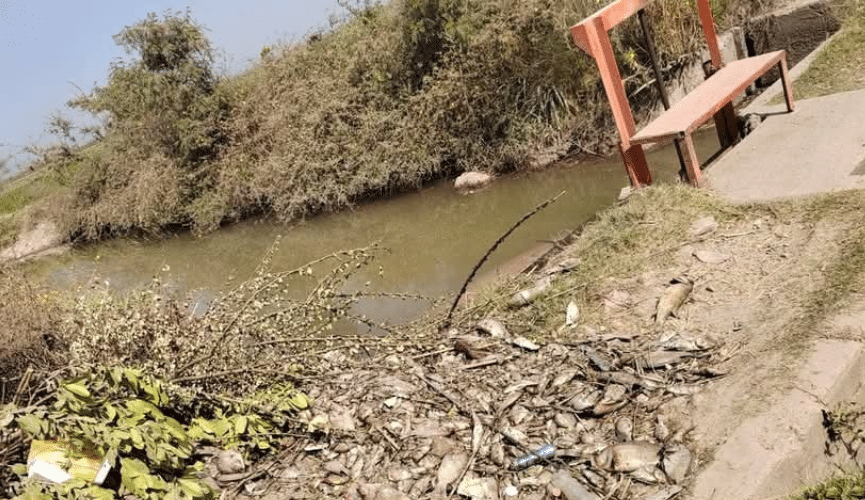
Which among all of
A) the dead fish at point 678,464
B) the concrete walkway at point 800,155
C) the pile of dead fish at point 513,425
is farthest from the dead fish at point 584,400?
the concrete walkway at point 800,155

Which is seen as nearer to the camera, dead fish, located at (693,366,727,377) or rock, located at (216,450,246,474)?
dead fish, located at (693,366,727,377)

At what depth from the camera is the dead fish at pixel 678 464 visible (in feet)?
9.75

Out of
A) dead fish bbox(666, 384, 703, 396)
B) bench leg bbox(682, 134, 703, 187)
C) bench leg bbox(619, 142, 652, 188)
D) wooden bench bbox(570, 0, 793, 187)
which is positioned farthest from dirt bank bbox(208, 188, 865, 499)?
bench leg bbox(619, 142, 652, 188)

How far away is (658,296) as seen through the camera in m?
4.42

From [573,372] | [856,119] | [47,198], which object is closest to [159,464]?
[573,372]

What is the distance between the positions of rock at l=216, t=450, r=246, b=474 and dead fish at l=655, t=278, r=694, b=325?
7.76 feet

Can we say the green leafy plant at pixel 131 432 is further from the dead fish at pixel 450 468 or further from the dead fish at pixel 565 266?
the dead fish at pixel 565 266

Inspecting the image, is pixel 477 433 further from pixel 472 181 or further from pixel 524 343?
pixel 472 181

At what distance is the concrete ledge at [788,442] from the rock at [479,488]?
841 mm

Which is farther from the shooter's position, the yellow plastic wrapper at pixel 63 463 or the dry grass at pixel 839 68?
the dry grass at pixel 839 68

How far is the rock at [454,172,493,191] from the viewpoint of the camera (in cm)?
1098

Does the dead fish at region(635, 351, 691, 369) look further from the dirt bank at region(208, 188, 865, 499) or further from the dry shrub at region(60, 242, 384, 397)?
the dry shrub at region(60, 242, 384, 397)

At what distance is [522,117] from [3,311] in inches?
306

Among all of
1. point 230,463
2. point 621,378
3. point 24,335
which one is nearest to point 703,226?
point 621,378
